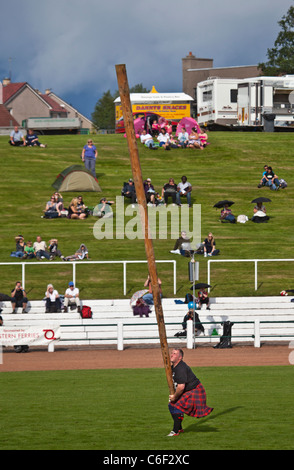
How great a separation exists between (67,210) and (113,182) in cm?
576

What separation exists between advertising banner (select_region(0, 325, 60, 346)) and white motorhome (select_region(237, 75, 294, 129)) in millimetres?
32980

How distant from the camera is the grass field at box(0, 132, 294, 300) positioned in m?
27.4

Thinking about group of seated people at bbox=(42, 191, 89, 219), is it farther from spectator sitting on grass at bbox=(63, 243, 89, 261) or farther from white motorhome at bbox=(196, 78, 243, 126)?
white motorhome at bbox=(196, 78, 243, 126)

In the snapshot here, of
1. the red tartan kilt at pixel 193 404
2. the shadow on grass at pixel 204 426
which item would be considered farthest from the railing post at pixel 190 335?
the red tartan kilt at pixel 193 404

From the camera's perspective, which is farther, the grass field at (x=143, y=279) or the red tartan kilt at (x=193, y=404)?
the grass field at (x=143, y=279)

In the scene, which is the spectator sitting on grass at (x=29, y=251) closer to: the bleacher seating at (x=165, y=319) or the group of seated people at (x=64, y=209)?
the bleacher seating at (x=165, y=319)

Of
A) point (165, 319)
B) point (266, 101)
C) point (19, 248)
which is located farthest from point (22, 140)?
point (165, 319)

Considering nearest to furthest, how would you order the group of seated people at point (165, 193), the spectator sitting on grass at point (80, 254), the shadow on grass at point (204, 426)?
the shadow on grass at point (204, 426) < the spectator sitting on grass at point (80, 254) < the group of seated people at point (165, 193)

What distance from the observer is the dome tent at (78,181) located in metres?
37.8

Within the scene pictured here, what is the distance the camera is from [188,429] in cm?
1134

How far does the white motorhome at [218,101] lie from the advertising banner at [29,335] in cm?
3558

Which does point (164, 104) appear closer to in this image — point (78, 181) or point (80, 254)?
point (78, 181)

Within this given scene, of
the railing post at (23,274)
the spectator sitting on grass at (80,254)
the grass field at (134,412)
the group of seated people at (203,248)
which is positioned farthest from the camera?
the group of seated people at (203,248)

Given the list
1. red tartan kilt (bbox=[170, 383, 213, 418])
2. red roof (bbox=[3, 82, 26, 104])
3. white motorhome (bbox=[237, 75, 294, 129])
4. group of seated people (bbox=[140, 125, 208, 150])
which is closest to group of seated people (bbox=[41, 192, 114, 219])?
group of seated people (bbox=[140, 125, 208, 150])
